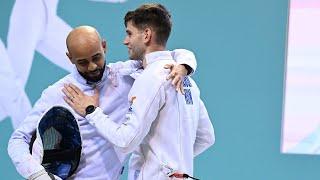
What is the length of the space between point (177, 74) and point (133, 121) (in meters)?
0.23

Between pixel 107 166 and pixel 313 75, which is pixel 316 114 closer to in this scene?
pixel 313 75

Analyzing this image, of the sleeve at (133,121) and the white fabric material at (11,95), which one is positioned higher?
the sleeve at (133,121)

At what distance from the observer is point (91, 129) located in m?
1.80

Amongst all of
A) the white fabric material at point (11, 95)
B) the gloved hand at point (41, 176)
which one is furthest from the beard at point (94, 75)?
the white fabric material at point (11, 95)

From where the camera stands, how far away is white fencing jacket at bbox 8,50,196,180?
1774 millimetres

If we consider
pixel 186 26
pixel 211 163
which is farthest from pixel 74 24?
pixel 211 163

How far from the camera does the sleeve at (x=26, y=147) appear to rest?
1710 mm

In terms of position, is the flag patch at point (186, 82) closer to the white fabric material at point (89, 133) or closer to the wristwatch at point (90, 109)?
the white fabric material at point (89, 133)

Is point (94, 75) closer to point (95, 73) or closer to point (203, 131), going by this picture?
point (95, 73)

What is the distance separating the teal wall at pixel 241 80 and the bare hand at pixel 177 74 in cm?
128

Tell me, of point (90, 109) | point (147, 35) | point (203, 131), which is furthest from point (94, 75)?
point (203, 131)

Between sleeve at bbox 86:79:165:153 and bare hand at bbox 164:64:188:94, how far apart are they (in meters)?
0.05

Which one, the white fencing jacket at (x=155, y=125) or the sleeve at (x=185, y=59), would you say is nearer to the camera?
the white fencing jacket at (x=155, y=125)

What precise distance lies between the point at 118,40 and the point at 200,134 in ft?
4.42
